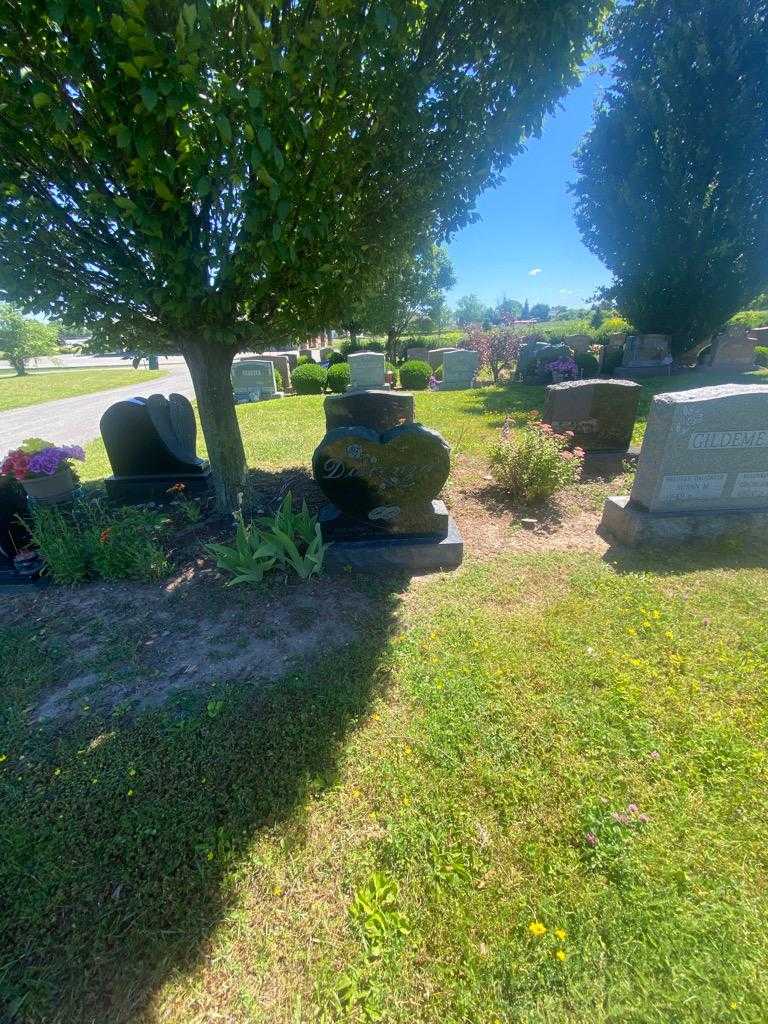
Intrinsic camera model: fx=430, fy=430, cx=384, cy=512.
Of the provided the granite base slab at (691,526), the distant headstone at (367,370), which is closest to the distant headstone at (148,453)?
the granite base slab at (691,526)

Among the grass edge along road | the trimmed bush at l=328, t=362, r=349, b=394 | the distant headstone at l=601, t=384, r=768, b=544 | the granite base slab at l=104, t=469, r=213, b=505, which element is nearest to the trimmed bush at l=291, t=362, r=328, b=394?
the trimmed bush at l=328, t=362, r=349, b=394

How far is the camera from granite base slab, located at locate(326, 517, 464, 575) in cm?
407

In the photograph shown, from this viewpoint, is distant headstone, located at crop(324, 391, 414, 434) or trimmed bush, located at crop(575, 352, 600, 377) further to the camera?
trimmed bush, located at crop(575, 352, 600, 377)

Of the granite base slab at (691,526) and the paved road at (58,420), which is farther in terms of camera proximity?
the paved road at (58,420)

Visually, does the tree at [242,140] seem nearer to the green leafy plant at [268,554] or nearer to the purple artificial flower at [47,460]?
the purple artificial flower at [47,460]

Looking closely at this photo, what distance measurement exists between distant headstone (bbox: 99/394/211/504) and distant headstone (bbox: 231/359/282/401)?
1075cm

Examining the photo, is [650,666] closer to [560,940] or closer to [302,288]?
[560,940]

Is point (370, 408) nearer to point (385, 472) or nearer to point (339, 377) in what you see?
point (385, 472)

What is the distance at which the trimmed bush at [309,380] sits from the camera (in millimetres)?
16516

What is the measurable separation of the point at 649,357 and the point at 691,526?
14.3 metres

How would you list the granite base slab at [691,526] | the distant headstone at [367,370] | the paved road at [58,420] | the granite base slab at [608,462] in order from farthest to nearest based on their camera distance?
the distant headstone at [367,370], the paved road at [58,420], the granite base slab at [608,462], the granite base slab at [691,526]

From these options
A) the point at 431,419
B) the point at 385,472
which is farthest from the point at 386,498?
the point at 431,419

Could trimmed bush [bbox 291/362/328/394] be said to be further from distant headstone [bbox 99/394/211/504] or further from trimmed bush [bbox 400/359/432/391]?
distant headstone [bbox 99/394/211/504]

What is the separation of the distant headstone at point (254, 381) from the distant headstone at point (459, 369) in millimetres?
6699
